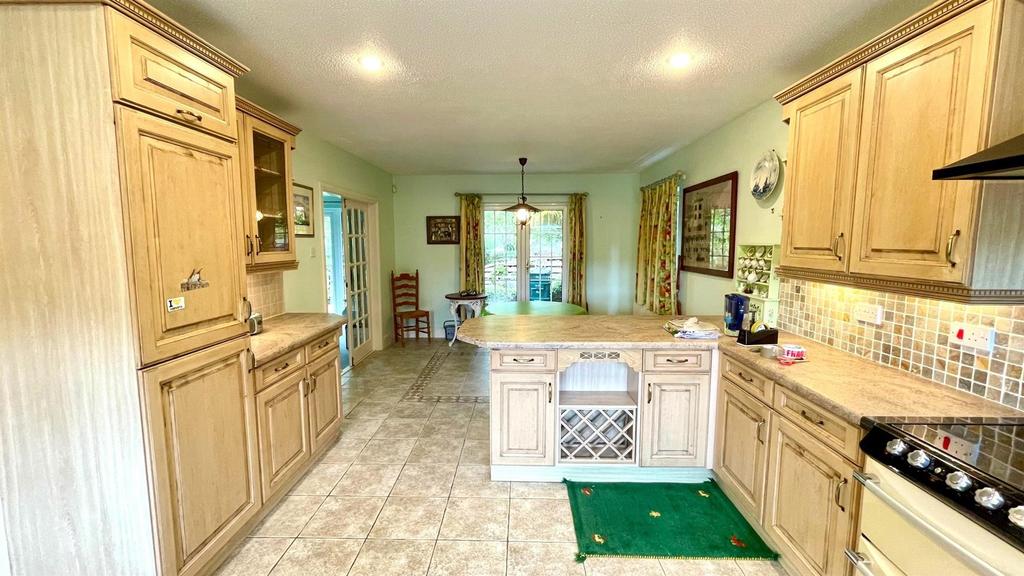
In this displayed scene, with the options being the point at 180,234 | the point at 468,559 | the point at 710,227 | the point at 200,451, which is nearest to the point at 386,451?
the point at 468,559

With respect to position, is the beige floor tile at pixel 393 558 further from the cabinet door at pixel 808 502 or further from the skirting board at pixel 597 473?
the cabinet door at pixel 808 502

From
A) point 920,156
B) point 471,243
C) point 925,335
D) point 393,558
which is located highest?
point 920,156

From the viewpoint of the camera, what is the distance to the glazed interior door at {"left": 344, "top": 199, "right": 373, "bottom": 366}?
4.88 m

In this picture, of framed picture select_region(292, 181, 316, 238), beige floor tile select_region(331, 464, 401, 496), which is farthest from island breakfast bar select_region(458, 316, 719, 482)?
framed picture select_region(292, 181, 316, 238)

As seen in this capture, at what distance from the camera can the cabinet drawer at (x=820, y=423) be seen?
1423 millimetres

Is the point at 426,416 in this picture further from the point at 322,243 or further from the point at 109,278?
the point at 109,278

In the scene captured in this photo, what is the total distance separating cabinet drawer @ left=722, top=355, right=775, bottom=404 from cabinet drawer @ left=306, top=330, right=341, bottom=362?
2.49 m

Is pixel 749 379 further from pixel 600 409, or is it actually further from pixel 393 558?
pixel 393 558

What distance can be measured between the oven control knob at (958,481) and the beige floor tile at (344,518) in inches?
89.9

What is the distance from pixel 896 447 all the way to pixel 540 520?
1601mm

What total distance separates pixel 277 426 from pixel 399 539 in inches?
35.3

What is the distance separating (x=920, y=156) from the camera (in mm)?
1450

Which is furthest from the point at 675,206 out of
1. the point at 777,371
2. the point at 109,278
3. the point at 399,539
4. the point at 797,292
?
the point at 109,278

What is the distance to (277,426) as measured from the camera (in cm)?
224
